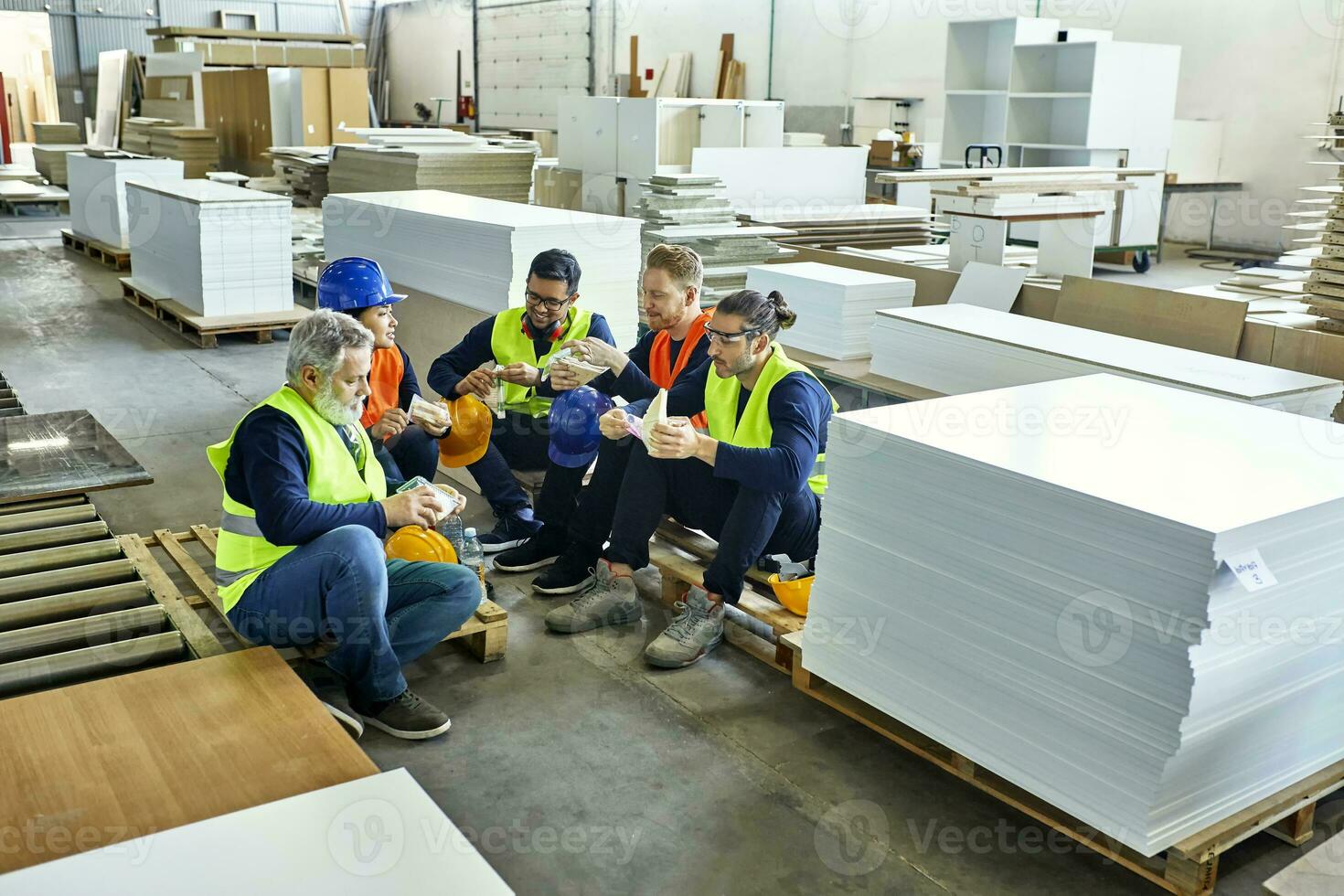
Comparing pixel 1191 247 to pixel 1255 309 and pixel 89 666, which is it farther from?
pixel 89 666

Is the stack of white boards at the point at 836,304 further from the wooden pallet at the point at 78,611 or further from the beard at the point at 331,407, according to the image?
the wooden pallet at the point at 78,611

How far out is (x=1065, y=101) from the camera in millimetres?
12281

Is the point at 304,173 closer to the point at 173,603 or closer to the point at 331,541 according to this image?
the point at 173,603

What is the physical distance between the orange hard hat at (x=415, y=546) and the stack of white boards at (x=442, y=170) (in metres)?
7.06

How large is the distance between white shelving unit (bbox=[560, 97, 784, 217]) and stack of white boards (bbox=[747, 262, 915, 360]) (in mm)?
4324

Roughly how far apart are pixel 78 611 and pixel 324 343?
4.11ft

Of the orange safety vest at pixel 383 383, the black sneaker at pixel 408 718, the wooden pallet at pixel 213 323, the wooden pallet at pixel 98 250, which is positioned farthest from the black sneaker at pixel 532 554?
the wooden pallet at pixel 98 250

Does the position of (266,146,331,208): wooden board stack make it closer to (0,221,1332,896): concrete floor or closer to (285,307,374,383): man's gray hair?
(0,221,1332,896): concrete floor

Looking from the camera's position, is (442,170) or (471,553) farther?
(442,170)

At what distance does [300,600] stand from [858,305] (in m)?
4.12

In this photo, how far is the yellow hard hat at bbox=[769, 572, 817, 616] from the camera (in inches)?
152

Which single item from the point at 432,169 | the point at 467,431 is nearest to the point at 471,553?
the point at 467,431

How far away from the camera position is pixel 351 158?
38.0 feet

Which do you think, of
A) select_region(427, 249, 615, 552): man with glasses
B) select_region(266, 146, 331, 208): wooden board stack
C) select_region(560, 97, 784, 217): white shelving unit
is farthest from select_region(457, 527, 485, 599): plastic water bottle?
select_region(266, 146, 331, 208): wooden board stack
